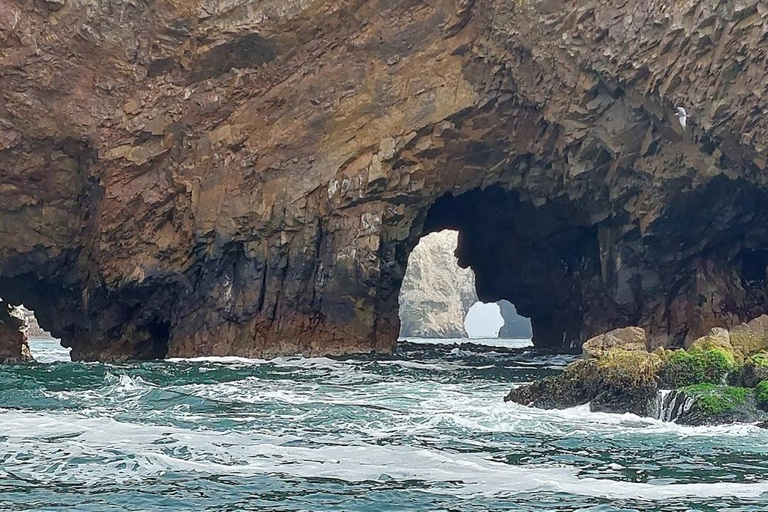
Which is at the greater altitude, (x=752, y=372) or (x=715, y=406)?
(x=752, y=372)

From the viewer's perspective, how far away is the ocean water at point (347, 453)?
10516 mm

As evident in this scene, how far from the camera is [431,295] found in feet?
415

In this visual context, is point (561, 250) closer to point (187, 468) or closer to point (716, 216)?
point (716, 216)

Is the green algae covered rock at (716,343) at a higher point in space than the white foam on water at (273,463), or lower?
higher

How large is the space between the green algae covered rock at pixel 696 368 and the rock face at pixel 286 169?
12.5 meters

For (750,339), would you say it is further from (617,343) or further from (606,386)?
(606,386)

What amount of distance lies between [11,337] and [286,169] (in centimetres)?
1172

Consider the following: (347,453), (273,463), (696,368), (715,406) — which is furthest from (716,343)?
(273,463)

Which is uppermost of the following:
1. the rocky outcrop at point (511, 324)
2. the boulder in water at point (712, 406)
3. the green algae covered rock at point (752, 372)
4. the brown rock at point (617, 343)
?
the rocky outcrop at point (511, 324)

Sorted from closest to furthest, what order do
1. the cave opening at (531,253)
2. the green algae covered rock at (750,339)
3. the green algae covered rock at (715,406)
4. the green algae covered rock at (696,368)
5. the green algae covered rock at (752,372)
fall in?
1. the green algae covered rock at (715,406)
2. the green algae covered rock at (752,372)
3. the green algae covered rock at (696,368)
4. the green algae covered rock at (750,339)
5. the cave opening at (531,253)

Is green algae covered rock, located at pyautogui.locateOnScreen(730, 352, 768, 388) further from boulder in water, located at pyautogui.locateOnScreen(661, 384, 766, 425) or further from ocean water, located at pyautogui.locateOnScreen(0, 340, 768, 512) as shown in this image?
ocean water, located at pyautogui.locateOnScreen(0, 340, 768, 512)

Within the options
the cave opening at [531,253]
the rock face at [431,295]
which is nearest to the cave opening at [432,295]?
the rock face at [431,295]

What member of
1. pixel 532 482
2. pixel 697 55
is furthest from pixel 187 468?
pixel 697 55

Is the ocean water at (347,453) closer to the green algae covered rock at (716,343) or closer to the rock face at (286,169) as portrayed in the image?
the green algae covered rock at (716,343)
